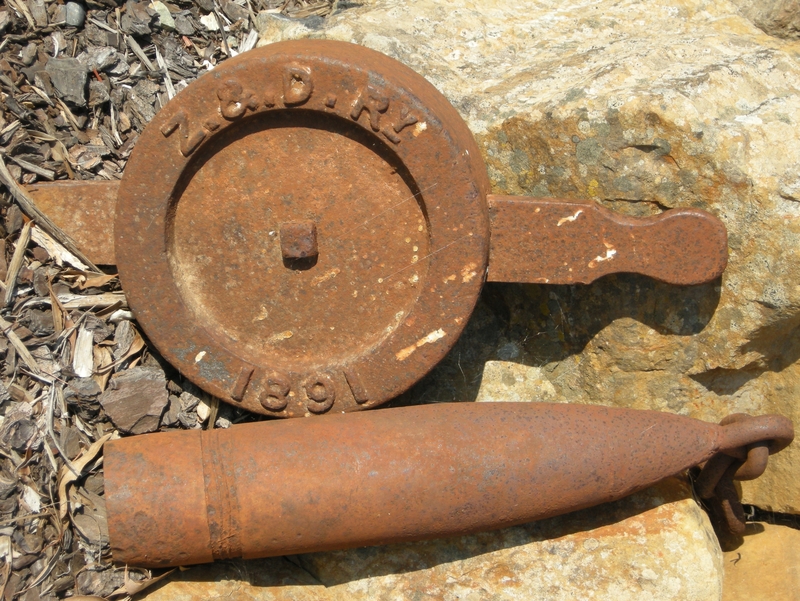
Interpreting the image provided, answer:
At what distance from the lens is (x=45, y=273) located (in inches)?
111

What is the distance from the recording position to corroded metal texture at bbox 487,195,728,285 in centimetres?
256

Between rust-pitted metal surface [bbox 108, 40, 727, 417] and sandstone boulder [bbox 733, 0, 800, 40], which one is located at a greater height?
sandstone boulder [bbox 733, 0, 800, 40]

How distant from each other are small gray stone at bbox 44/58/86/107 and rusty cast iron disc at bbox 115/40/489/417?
0.58m

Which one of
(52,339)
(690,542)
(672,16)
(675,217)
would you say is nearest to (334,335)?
(52,339)

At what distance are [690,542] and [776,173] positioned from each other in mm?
1269

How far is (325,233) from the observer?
2645mm

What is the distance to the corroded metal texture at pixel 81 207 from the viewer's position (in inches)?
108

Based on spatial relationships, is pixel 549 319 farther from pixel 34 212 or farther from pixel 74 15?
pixel 74 15

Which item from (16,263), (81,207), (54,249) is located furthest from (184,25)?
(16,263)

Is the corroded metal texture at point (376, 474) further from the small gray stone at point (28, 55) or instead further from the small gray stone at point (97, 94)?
the small gray stone at point (28, 55)

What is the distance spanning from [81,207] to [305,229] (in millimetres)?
841

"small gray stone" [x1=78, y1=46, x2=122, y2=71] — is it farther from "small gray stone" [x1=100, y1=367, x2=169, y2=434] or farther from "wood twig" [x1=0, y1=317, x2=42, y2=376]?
"small gray stone" [x1=100, y1=367, x2=169, y2=434]

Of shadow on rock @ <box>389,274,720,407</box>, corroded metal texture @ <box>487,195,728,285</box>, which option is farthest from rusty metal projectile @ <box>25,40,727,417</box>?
shadow on rock @ <box>389,274,720,407</box>

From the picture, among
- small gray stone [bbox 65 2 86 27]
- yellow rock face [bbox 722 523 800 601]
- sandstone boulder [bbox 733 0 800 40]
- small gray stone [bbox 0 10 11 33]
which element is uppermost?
sandstone boulder [bbox 733 0 800 40]
